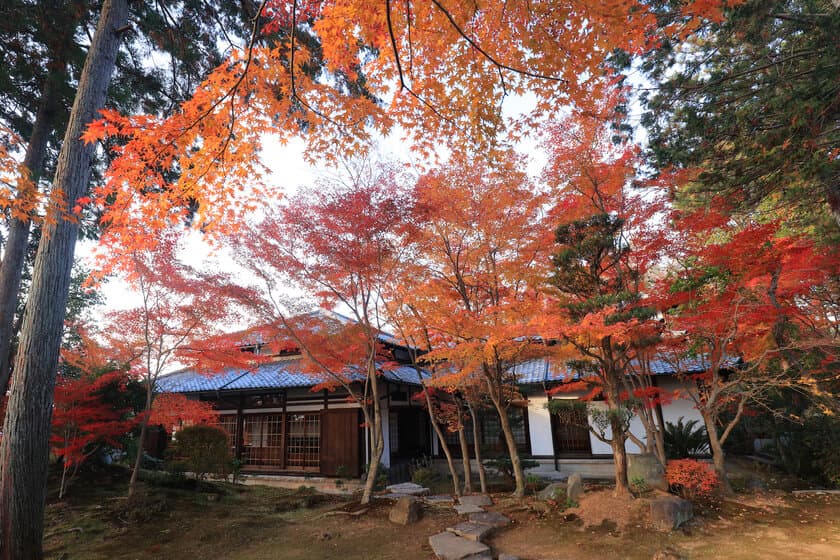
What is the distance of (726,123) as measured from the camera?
6797 mm

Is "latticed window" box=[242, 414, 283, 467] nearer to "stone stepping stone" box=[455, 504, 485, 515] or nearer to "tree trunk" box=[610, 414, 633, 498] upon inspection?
"stone stepping stone" box=[455, 504, 485, 515]

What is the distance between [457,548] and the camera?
586 cm

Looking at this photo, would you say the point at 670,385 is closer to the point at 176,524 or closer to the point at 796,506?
the point at 796,506

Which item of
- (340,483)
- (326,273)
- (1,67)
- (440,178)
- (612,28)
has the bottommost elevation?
(340,483)

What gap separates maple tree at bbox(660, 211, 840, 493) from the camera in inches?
290

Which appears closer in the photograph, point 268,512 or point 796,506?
point 796,506

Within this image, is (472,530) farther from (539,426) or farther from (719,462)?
(539,426)

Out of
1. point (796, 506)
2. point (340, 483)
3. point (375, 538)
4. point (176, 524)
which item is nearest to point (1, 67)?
point (176, 524)

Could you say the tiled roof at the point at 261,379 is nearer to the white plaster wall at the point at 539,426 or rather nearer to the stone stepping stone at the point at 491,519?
the white plaster wall at the point at 539,426

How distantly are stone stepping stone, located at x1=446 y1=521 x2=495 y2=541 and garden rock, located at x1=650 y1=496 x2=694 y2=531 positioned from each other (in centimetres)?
248

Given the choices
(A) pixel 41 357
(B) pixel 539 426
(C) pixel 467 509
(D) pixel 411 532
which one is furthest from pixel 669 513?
(A) pixel 41 357

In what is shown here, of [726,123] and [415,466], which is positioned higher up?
[726,123]

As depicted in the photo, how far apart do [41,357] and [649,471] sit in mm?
9836

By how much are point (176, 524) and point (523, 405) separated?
10.3 meters
